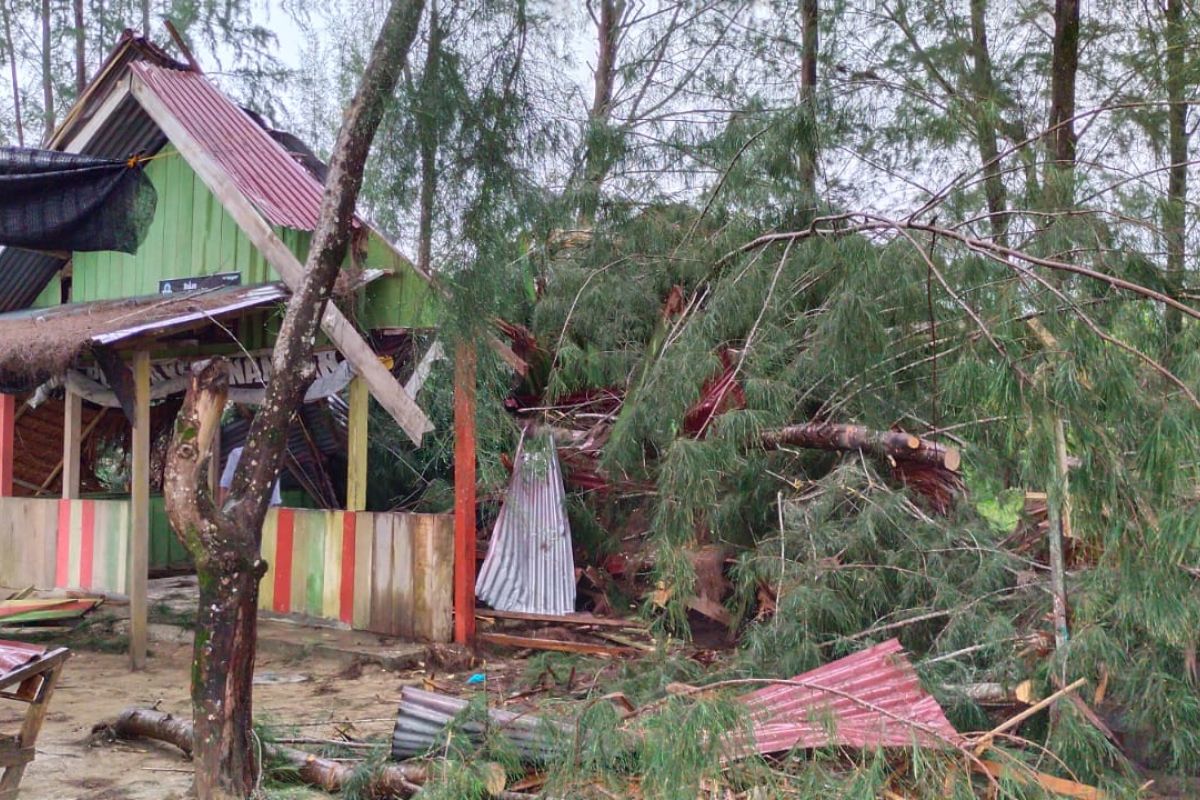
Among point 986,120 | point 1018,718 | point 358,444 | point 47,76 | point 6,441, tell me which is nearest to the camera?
point 1018,718

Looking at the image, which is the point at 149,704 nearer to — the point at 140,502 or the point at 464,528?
the point at 140,502

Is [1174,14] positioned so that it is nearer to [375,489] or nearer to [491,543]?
[491,543]

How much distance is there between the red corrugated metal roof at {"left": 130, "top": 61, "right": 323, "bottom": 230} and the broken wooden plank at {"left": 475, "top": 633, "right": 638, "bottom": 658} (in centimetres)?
354

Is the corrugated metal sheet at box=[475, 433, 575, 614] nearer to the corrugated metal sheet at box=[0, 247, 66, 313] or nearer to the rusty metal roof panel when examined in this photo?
the rusty metal roof panel

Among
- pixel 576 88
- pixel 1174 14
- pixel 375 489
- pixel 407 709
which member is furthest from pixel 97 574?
pixel 1174 14

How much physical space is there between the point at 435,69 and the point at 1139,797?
14.4 feet

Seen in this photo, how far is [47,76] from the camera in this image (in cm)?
1762

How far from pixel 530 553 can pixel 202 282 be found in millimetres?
3746

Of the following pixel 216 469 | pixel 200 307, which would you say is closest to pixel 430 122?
pixel 200 307

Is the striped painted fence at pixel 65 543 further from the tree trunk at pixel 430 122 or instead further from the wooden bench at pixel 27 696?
the tree trunk at pixel 430 122

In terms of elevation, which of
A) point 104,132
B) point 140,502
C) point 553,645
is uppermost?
point 104,132

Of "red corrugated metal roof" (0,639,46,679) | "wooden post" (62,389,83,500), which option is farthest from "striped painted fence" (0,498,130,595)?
"red corrugated metal roof" (0,639,46,679)

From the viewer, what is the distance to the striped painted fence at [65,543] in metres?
9.52

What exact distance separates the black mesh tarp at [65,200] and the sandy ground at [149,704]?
10.6 ft
